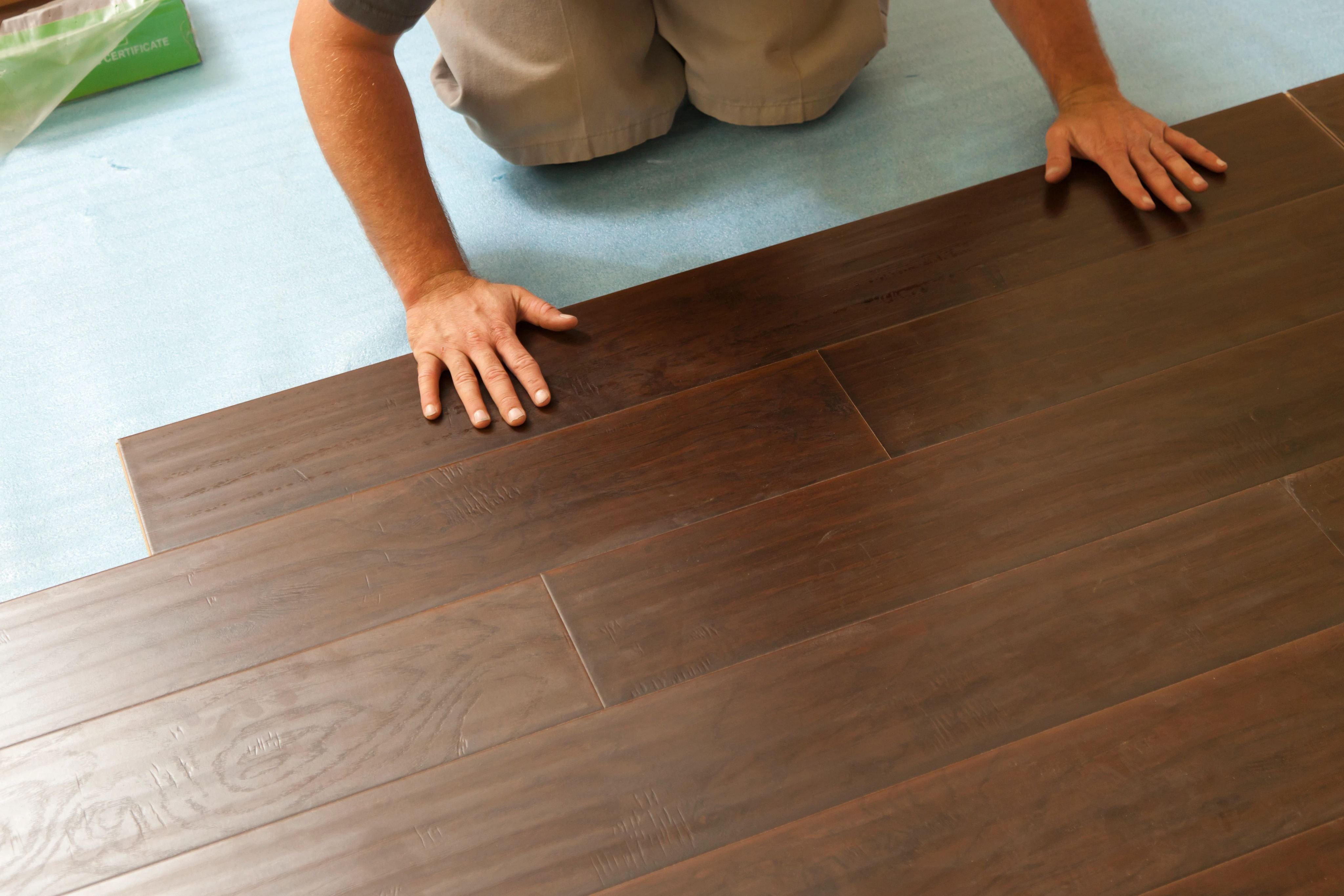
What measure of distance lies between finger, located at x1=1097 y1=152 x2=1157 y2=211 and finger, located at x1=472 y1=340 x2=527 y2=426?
1025mm

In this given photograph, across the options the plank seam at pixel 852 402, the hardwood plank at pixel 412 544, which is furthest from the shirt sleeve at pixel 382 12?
the plank seam at pixel 852 402

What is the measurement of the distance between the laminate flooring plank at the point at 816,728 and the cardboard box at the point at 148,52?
6.12ft

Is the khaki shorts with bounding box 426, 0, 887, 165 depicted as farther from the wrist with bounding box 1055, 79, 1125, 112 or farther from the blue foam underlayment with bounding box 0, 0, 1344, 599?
the wrist with bounding box 1055, 79, 1125, 112

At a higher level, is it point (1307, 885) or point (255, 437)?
point (255, 437)

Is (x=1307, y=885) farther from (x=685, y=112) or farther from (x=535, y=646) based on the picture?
(x=685, y=112)

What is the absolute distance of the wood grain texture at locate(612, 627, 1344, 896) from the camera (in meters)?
1.03

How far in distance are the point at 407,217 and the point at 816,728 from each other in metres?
0.98

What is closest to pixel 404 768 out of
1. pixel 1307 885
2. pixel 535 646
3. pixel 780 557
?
pixel 535 646

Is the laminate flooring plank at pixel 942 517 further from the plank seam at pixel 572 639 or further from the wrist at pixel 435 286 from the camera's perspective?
the wrist at pixel 435 286

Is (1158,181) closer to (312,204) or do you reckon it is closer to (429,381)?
(429,381)

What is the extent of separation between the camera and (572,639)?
4.04 ft

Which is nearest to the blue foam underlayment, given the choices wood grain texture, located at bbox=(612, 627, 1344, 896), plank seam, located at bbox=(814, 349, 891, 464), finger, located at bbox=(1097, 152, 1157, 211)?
finger, located at bbox=(1097, 152, 1157, 211)

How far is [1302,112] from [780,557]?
130 centimetres

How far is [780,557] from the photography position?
1.28m
